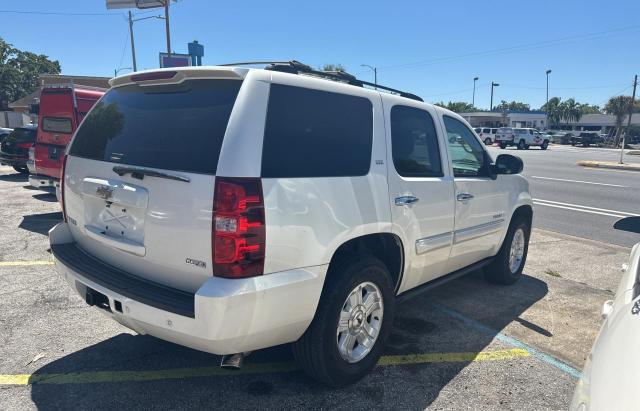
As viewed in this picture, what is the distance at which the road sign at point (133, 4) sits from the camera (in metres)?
26.5

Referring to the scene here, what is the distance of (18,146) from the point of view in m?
13.1

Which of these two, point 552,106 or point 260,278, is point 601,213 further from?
point 552,106

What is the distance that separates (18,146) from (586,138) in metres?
58.5

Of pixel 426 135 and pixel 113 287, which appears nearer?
pixel 113 287

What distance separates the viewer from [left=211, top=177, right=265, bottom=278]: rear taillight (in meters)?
2.41

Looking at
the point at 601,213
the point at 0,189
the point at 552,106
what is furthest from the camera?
the point at 552,106

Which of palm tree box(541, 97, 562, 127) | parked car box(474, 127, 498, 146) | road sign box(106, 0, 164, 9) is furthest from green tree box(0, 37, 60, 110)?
palm tree box(541, 97, 562, 127)

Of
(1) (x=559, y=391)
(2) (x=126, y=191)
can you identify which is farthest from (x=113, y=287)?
(1) (x=559, y=391)

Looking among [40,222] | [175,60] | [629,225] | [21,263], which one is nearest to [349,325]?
[629,225]

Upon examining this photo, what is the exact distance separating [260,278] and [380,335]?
132 cm

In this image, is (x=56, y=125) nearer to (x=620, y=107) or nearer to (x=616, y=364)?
(x=616, y=364)

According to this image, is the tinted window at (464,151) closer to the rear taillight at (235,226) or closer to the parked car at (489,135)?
the rear taillight at (235,226)

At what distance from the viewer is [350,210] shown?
2.96m

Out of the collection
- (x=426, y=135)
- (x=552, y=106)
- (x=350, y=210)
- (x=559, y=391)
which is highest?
(x=552, y=106)
